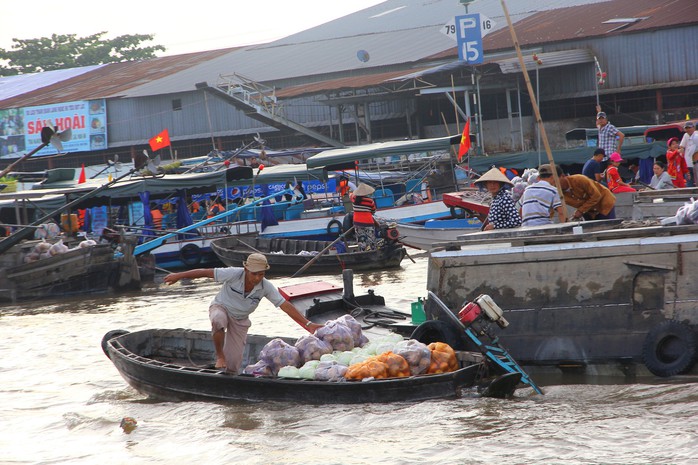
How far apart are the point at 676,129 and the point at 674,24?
9.93 m

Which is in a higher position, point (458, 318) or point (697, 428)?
point (458, 318)

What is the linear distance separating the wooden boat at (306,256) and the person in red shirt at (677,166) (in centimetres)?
543

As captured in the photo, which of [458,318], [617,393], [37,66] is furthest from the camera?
[37,66]

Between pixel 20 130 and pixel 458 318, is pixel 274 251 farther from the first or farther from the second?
pixel 20 130

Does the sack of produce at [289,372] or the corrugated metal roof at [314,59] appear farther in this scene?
the corrugated metal roof at [314,59]

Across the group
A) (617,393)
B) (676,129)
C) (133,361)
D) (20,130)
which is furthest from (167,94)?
(617,393)

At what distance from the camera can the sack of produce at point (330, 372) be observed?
781 cm

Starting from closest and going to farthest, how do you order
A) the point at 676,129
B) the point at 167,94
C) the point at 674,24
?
the point at 676,129, the point at 674,24, the point at 167,94

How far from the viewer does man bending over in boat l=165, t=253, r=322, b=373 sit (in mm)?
8336

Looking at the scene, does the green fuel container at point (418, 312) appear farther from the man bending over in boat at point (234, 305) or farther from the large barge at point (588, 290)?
the man bending over in boat at point (234, 305)

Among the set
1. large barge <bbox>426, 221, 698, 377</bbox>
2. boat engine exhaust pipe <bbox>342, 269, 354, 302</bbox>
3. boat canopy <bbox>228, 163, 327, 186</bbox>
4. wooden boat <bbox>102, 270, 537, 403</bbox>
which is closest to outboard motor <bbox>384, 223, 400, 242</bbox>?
boat canopy <bbox>228, 163, 327, 186</bbox>

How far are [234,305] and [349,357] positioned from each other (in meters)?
1.24

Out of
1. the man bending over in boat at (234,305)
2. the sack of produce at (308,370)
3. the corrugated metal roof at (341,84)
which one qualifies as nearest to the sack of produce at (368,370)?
the sack of produce at (308,370)

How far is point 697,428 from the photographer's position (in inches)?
254
